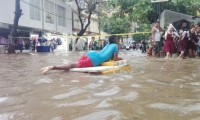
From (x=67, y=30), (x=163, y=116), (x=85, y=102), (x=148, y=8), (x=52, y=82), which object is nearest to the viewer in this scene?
(x=163, y=116)

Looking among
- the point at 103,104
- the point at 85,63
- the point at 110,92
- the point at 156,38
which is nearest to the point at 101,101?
the point at 103,104

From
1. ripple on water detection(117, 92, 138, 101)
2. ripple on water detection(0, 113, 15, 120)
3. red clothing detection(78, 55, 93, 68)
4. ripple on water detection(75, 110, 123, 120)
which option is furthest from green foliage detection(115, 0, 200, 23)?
ripple on water detection(0, 113, 15, 120)

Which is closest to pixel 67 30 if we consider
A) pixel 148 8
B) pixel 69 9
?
pixel 69 9

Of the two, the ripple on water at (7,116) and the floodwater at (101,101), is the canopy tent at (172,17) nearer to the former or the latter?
the floodwater at (101,101)

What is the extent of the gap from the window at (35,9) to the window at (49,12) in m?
1.94

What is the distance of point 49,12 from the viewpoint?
97.6 ft

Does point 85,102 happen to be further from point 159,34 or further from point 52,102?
point 159,34

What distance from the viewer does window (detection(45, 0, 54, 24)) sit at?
29.1 m

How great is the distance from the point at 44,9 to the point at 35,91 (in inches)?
1037

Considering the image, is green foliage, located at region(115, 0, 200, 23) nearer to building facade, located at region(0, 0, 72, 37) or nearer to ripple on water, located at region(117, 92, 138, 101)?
building facade, located at region(0, 0, 72, 37)

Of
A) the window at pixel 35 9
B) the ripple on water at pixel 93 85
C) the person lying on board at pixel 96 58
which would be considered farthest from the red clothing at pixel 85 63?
the window at pixel 35 9

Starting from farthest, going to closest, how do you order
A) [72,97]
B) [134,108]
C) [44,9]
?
[44,9] < [72,97] < [134,108]

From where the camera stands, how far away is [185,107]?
2541 millimetres

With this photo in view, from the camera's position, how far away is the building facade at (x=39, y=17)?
74.2 feet
